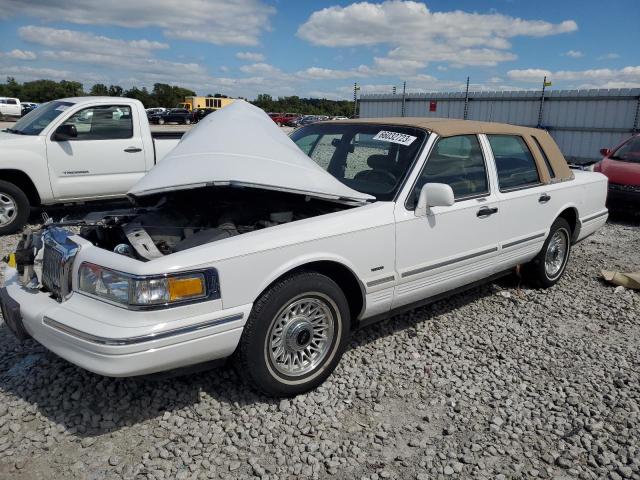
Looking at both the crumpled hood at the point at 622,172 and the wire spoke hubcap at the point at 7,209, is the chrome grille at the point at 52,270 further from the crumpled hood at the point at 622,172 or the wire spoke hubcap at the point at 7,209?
the crumpled hood at the point at 622,172

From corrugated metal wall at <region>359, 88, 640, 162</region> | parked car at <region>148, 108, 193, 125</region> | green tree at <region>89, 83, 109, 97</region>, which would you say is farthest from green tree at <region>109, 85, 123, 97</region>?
corrugated metal wall at <region>359, 88, 640, 162</region>

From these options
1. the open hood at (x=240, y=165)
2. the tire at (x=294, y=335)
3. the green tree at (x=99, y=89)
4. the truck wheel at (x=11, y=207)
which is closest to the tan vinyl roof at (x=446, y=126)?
the open hood at (x=240, y=165)

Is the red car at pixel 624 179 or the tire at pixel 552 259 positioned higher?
the red car at pixel 624 179

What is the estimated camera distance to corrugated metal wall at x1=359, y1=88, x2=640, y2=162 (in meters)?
15.3

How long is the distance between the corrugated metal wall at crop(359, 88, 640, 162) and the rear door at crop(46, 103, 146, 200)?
13570 mm

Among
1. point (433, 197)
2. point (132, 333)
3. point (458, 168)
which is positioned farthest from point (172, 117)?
point (132, 333)

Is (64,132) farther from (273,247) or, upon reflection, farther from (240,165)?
(273,247)

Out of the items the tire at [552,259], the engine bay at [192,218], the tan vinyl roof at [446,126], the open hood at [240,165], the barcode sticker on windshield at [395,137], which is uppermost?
the tan vinyl roof at [446,126]

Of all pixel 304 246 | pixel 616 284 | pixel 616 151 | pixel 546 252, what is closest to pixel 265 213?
pixel 304 246

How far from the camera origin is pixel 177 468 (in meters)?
2.64

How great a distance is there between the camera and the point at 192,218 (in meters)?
3.62

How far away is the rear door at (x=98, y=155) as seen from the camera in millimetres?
7191

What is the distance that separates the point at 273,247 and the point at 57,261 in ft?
4.15

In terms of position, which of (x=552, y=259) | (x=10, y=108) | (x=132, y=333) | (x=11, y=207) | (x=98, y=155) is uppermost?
(x=10, y=108)
